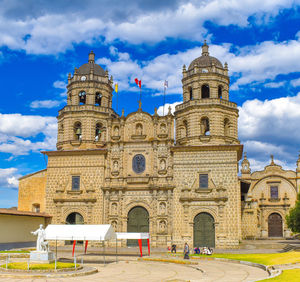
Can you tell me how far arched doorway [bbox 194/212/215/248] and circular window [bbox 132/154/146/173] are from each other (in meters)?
7.25

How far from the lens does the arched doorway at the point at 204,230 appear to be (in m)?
35.7

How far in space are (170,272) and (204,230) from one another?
15.3 m

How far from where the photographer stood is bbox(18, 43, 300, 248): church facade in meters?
36.2

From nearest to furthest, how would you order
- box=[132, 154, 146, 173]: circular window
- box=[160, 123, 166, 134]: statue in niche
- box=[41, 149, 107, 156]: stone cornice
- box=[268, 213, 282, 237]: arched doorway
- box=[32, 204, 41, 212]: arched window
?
box=[132, 154, 146, 173]: circular window, box=[160, 123, 166, 134]: statue in niche, box=[41, 149, 107, 156]: stone cornice, box=[32, 204, 41, 212]: arched window, box=[268, 213, 282, 237]: arched doorway

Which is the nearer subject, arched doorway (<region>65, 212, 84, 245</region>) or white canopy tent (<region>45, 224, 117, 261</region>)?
white canopy tent (<region>45, 224, 117, 261</region>)

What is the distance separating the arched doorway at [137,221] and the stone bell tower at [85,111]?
8.76m

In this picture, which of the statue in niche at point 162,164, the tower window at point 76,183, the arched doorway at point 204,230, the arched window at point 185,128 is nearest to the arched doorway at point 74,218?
the tower window at point 76,183

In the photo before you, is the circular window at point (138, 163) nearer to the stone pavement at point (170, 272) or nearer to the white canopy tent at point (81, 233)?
the white canopy tent at point (81, 233)

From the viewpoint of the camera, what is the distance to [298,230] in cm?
3375

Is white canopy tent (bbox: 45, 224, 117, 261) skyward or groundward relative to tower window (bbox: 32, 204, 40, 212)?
groundward

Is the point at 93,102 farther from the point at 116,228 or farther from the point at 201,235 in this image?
the point at 201,235

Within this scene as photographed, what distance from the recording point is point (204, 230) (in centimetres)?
3591

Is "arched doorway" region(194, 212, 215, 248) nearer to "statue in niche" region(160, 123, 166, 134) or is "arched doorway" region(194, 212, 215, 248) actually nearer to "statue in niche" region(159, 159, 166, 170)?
"statue in niche" region(159, 159, 166, 170)

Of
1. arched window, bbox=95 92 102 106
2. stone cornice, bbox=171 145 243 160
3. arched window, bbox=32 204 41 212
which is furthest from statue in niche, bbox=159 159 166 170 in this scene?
arched window, bbox=32 204 41 212
